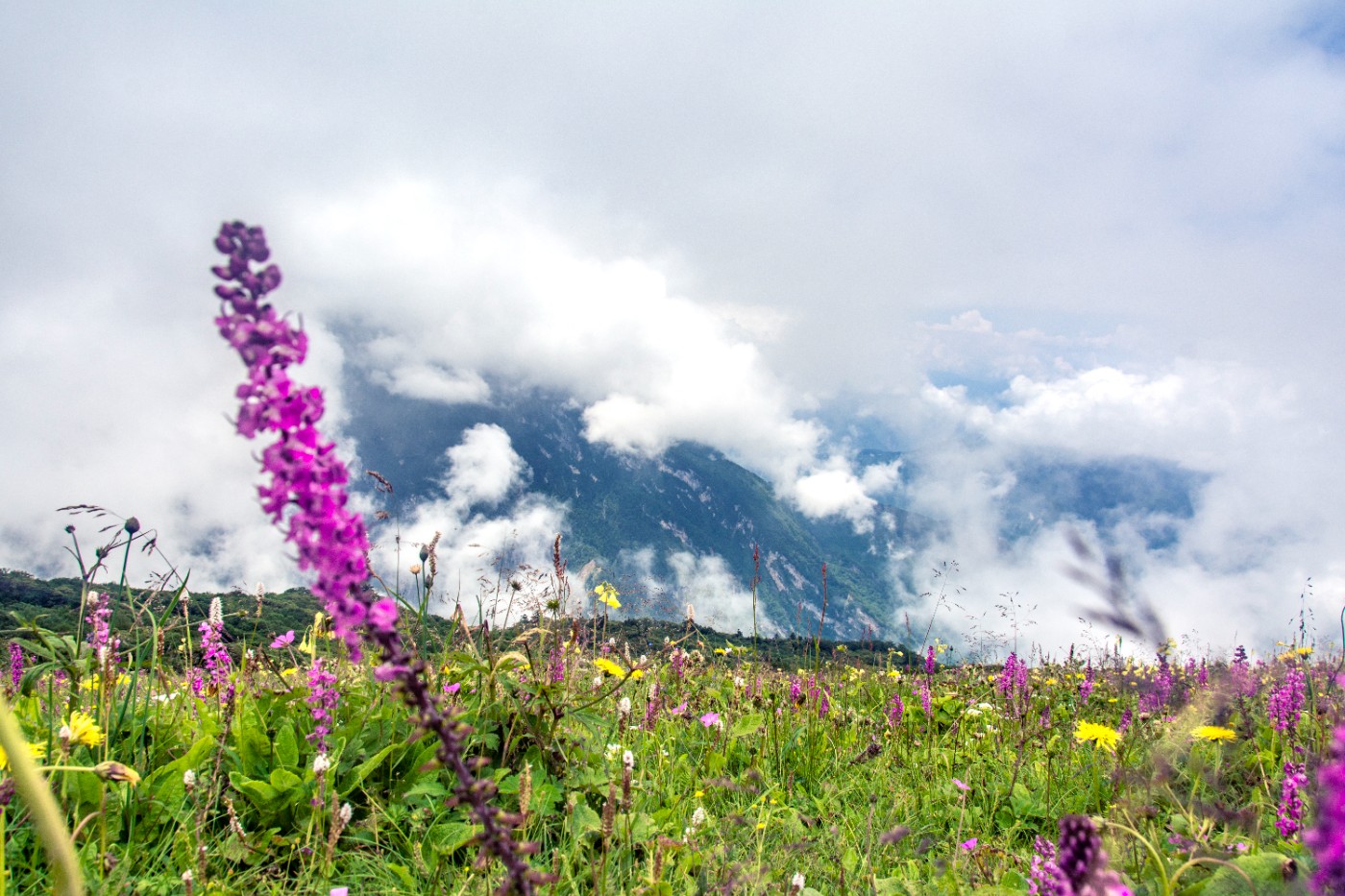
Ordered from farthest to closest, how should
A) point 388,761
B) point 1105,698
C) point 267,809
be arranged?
point 1105,698 < point 388,761 < point 267,809

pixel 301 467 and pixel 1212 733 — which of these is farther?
pixel 1212 733

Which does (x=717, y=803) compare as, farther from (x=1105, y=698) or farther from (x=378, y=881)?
(x=1105, y=698)

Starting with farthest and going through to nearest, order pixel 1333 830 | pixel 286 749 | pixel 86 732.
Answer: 1. pixel 286 749
2. pixel 86 732
3. pixel 1333 830

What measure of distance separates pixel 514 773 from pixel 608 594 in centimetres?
306

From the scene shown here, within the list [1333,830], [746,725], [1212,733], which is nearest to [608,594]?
[746,725]

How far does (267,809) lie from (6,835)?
1.05 metres

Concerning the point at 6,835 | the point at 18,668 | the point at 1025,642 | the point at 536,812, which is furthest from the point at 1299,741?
the point at 18,668

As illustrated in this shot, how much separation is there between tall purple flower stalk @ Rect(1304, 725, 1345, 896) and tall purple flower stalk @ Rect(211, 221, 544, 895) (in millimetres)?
1398

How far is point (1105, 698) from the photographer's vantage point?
313 inches

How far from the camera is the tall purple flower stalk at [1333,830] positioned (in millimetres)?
994

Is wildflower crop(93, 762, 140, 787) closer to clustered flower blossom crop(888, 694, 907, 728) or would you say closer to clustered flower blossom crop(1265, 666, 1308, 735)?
clustered flower blossom crop(888, 694, 907, 728)

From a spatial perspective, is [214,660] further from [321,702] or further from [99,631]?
[321,702]

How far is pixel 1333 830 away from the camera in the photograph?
103 cm

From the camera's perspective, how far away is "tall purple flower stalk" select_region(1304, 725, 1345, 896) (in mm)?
994
